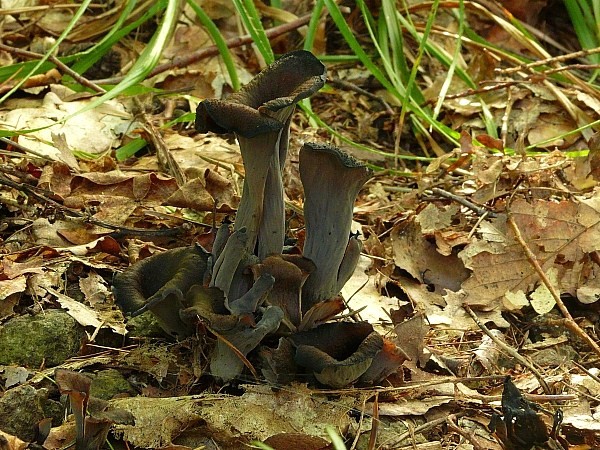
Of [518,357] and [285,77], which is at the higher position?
[285,77]

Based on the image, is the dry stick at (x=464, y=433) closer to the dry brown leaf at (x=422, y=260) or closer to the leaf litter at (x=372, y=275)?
the leaf litter at (x=372, y=275)

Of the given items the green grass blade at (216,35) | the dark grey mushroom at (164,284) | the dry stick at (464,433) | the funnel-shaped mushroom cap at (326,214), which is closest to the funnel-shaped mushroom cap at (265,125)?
the funnel-shaped mushroom cap at (326,214)

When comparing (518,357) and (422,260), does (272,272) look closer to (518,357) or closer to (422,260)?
(518,357)

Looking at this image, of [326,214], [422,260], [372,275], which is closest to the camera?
[326,214]

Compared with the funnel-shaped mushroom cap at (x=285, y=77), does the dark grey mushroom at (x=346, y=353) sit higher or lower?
lower

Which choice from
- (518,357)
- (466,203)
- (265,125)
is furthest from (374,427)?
(466,203)

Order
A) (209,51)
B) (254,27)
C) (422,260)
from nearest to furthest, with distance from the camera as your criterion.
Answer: (422,260) < (254,27) < (209,51)

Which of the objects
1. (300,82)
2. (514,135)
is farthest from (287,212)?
(514,135)
